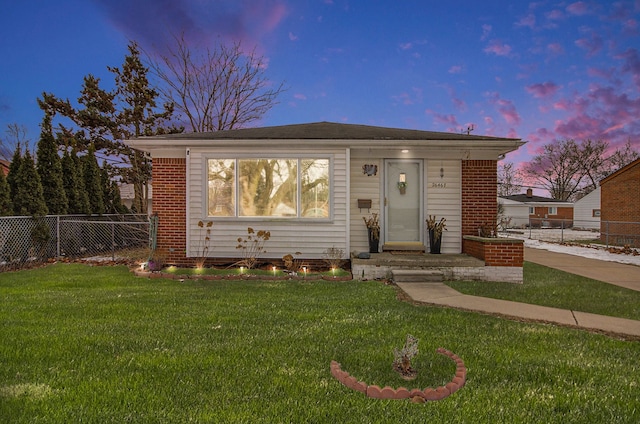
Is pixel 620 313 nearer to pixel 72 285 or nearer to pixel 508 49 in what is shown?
pixel 72 285

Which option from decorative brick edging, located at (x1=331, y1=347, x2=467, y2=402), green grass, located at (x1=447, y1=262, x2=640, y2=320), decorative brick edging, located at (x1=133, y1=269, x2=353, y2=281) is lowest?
green grass, located at (x1=447, y1=262, x2=640, y2=320)

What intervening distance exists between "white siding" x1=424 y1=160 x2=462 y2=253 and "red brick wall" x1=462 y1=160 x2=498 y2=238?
0.38ft

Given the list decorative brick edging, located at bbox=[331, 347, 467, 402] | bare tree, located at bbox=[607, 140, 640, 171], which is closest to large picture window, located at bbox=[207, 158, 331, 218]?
decorative brick edging, located at bbox=[331, 347, 467, 402]

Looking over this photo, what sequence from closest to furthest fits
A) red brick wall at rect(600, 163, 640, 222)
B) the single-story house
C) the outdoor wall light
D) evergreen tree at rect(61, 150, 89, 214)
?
the single-story house → the outdoor wall light → evergreen tree at rect(61, 150, 89, 214) → red brick wall at rect(600, 163, 640, 222)

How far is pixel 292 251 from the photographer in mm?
7863

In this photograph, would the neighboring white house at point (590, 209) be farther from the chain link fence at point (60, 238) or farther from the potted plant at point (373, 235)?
the chain link fence at point (60, 238)

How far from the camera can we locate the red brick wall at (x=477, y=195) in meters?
8.04

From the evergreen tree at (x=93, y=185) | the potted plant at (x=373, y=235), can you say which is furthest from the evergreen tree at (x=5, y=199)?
the potted plant at (x=373, y=235)

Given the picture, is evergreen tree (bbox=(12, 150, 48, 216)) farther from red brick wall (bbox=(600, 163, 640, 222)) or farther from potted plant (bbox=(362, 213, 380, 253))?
red brick wall (bbox=(600, 163, 640, 222))

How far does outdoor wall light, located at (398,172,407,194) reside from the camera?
8.23 meters

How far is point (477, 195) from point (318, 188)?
12.3ft

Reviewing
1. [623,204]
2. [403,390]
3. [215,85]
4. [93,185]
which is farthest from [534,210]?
[403,390]

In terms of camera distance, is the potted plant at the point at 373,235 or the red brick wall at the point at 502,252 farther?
the potted plant at the point at 373,235

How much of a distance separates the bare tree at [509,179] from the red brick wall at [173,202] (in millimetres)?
47334
